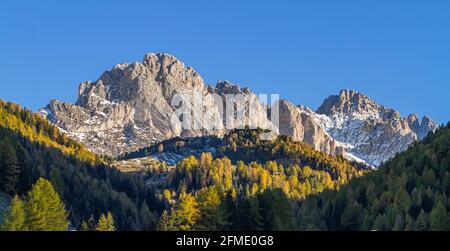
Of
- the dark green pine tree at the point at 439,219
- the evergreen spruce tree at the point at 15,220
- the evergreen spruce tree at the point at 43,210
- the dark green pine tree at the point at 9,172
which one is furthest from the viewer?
the dark green pine tree at the point at 9,172

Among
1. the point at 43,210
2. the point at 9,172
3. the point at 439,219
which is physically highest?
the point at 9,172

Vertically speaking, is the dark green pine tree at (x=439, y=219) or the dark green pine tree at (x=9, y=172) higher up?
the dark green pine tree at (x=9, y=172)

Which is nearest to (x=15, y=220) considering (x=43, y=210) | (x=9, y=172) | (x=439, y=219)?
(x=43, y=210)

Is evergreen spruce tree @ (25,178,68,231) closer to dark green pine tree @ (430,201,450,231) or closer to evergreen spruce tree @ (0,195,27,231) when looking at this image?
evergreen spruce tree @ (0,195,27,231)

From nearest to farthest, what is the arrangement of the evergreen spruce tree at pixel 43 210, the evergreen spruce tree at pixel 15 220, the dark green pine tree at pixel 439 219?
the evergreen spruce tree at pixel 15 220 → the evergreen spruce tree at pixel 43 210 → the dark green pine tree at pixel 439 219

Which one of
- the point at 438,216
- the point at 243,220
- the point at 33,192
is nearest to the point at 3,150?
the point at 33,192

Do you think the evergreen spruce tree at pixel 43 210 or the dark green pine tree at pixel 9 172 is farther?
the dark green pine tree at pixel 9 172

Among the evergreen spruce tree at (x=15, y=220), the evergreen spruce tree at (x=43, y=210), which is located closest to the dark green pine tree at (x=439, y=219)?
the evergreen spruce tree at (x=43, y=210)

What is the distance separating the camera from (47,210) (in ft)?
476

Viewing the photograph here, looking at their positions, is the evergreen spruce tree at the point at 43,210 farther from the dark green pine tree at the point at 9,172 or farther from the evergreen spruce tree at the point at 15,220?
the dark green pine tree at the point at 9,172

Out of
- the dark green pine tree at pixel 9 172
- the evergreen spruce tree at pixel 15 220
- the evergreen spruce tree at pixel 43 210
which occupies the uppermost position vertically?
the dark green pine tree at pixel 9 172

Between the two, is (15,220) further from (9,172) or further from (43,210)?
(9,172)
